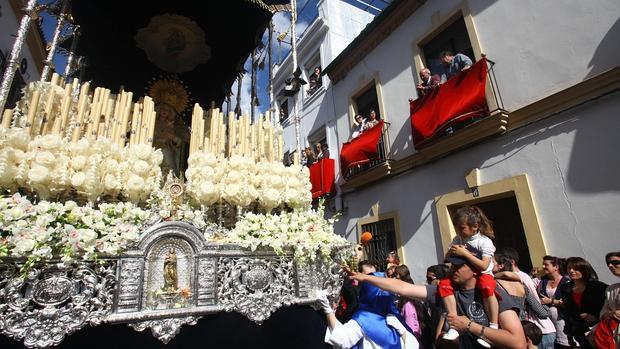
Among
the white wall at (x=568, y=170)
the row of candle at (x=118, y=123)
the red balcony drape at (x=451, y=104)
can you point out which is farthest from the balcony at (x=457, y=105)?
the row of candle at (x=118, y=123)

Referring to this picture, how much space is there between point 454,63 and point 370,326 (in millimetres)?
6587

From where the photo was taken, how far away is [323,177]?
36.0 feet

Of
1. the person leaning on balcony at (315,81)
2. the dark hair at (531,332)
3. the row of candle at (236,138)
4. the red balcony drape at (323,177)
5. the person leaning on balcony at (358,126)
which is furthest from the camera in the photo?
the person leaning on balcony at (315,81)

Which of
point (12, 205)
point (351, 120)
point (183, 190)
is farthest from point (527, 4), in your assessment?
point (12, 205)

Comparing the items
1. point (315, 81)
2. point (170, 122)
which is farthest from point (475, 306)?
point (315, 81)

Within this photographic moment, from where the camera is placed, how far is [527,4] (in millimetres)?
6082

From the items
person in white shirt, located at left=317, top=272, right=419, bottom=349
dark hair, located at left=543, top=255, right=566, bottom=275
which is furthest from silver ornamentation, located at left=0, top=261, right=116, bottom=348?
dark hair, located at left=543, top=255, right=566, bottom=275

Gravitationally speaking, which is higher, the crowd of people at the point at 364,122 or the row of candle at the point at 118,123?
the crowd of people at the point at 364,122

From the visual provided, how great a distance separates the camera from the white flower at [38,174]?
2242mm

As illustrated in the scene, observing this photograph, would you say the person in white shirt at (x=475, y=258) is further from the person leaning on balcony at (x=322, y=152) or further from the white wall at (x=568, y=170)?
the person leaning on balcony at (x=322, y=152)

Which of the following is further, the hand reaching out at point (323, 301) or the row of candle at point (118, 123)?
the row of candle at point (118, 123)

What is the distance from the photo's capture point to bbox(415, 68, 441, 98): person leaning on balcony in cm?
754

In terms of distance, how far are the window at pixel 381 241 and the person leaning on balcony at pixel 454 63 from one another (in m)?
4.03

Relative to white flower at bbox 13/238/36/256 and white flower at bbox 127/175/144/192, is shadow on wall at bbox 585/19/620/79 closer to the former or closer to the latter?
white flower at bbox 127/175/144/192
